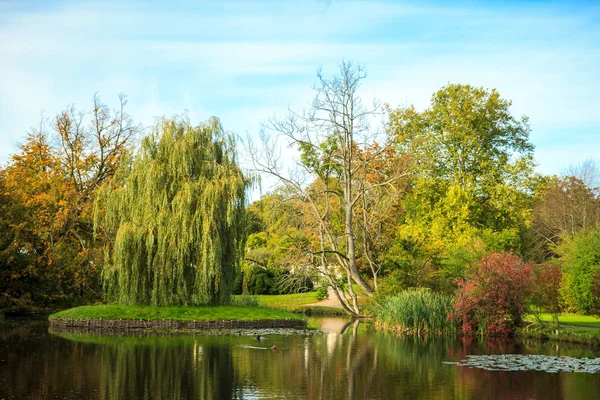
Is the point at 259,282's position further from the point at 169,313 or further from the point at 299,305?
the point at 169,313

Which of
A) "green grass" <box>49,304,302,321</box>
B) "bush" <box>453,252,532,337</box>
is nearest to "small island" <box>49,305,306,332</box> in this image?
"green grass" <box>49,304,302,321</box>

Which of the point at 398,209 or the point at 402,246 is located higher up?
the point at 398,209

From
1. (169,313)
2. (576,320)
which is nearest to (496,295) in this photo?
(576,320)

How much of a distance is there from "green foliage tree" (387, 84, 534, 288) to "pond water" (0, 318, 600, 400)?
71.1ft

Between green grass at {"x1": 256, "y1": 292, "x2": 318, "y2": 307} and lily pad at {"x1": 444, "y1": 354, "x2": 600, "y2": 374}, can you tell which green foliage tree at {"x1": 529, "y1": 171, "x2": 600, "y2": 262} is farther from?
lily pad at {"x1": 444, "y1": 354, "x2": 600, "y2": 374}

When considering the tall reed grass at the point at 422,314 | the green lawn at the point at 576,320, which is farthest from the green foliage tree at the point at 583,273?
the tall reed grass at the point at 422,314

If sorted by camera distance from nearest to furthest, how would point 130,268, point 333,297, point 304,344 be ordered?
point 304,344 → point 130,268 → point 333,297

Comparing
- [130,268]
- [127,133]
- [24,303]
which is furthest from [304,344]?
[127,133]

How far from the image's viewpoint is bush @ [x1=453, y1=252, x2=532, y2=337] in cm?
2391

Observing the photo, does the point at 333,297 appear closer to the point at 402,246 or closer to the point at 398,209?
the point at 398,209

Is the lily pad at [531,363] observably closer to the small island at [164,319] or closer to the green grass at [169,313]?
the small island at [164,319]

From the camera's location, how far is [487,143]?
151 ft

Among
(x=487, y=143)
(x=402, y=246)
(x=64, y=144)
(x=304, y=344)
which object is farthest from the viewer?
(x=487, y=143)

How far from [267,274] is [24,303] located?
2005 centimetres
